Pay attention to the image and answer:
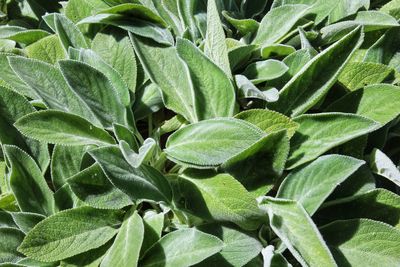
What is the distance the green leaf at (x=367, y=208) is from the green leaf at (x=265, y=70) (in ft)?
0.92

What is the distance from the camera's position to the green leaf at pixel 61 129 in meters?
1.04

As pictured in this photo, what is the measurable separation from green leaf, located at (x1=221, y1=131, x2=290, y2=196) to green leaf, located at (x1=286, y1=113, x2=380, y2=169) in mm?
50

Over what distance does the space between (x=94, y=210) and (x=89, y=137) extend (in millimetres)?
142

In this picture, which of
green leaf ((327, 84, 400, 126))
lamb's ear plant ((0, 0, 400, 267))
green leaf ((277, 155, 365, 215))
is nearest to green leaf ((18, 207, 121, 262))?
lamb's ear plant ((0, 0, 400, 267))

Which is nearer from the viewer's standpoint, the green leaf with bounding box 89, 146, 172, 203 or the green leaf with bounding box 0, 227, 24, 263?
the green leaf with bounding box 89, 146, 172, 203

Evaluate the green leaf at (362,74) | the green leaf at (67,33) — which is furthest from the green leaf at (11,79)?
the green leaf at (362,74)

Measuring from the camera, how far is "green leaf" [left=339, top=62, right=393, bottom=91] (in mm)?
1192

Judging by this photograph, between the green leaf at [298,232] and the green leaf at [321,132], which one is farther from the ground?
the green leaf at [321,132]

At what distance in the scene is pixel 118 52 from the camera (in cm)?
120

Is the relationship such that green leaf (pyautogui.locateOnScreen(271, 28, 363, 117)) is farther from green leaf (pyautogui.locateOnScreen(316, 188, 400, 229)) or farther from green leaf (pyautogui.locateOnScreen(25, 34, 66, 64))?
green leaf (pyautogui.locateOnScreen(25, 34, 66, 64))

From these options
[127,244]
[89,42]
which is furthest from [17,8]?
[127,244]

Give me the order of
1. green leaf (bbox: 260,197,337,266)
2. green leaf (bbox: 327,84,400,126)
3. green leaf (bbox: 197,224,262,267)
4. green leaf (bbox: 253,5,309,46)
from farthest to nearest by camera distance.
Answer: green leaf (bbox: 253,5,309,46)
green leaf (bbox: 327,84,400,126)
green leaf (bbox: 197,224,262,267)
green leaf (bbox: 260,197,337,266)

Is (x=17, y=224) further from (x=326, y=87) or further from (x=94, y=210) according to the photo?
(x=326, y=87)

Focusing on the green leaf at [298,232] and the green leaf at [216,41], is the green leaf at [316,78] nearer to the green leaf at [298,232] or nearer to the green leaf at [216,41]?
the green leaf at [216,41]
